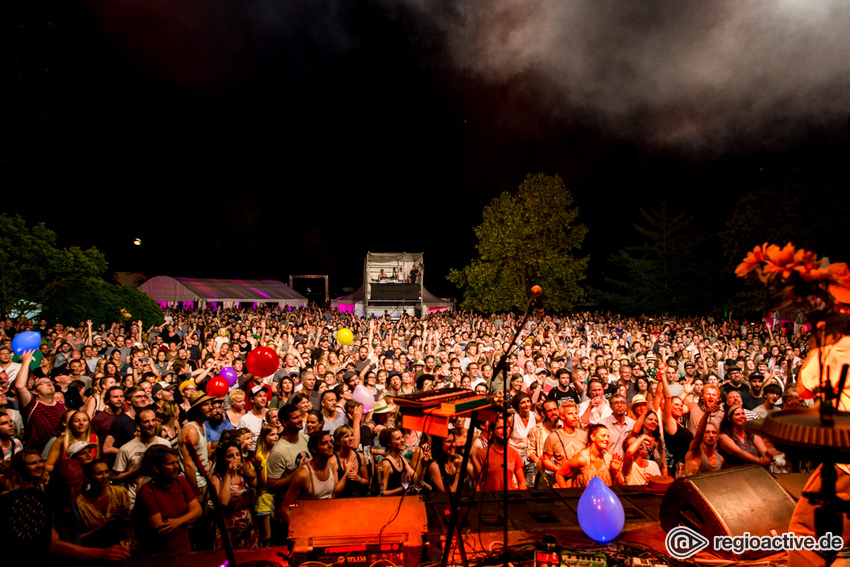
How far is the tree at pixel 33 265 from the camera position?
Answer: 13.2 metres

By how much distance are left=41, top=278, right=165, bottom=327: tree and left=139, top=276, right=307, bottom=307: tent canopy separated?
1142cm

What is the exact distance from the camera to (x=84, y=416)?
12.7 ft

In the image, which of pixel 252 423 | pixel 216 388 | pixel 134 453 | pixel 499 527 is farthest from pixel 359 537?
pixel 216 388

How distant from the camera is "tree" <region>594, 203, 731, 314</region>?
831 inches

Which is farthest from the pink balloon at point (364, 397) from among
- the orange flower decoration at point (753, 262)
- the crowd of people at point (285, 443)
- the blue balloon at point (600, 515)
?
the orange flower decoration at point (753, 262)

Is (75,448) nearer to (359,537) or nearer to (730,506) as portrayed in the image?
(359,537)

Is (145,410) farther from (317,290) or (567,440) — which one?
(317,290)

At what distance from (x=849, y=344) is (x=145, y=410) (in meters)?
4.66

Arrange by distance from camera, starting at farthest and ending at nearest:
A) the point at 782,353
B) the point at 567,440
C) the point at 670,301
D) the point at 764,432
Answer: the point at 670,301, the point at 782,353, the point at 567,440, the point at 764,432

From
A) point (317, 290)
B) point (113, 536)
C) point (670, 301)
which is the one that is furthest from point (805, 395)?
point (317, 290)

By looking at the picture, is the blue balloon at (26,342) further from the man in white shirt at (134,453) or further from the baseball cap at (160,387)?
the man in white shirt at (134,453)

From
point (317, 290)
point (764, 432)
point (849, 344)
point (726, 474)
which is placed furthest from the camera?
point (317, 290)

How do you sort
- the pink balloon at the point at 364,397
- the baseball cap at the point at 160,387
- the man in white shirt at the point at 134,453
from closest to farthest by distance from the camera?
the man in white shirt at the point at 134,453
the baseball cap at the point at 160,387
the pink balloon at the point at 364,397

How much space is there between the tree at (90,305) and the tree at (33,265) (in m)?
0.26
